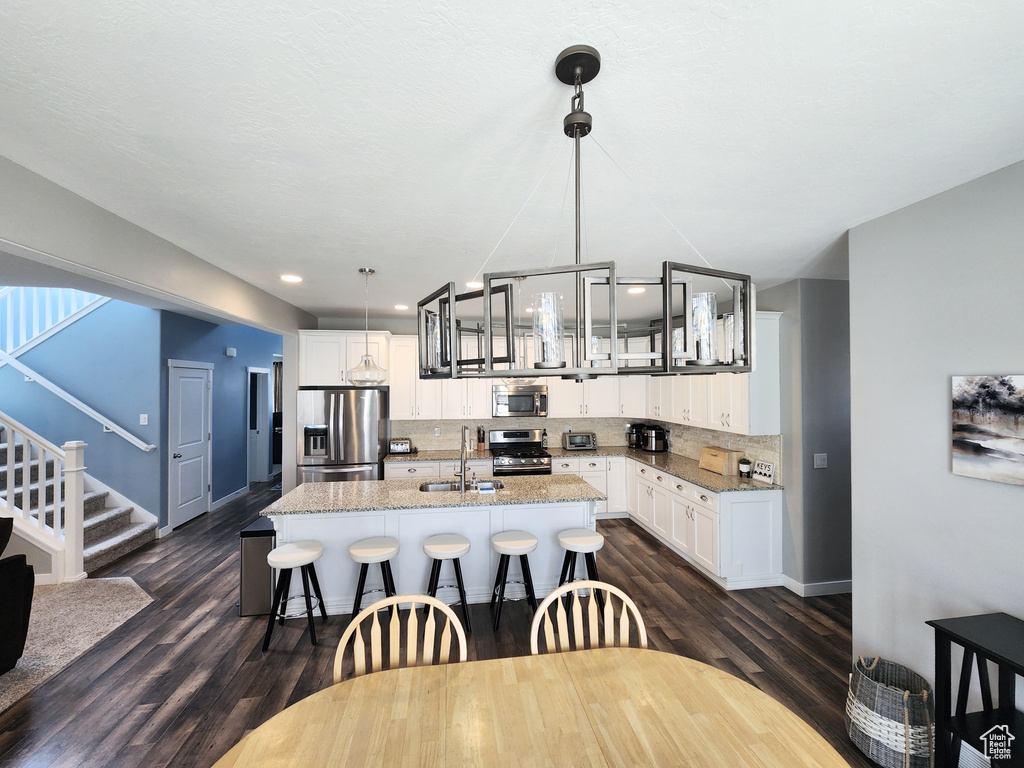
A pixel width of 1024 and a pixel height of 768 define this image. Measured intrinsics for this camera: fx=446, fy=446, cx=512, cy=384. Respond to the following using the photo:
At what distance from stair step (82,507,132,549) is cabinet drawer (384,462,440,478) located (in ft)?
9.16

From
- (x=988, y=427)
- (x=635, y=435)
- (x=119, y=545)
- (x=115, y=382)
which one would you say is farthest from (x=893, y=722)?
(x=115, y=382)

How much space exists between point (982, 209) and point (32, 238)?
13.1 ft

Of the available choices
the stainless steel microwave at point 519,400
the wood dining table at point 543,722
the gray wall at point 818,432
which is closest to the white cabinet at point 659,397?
the stainless steel microwave at point 519,400

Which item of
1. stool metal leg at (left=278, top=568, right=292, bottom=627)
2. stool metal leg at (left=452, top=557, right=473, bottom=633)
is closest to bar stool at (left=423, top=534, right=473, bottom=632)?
stool metal leg at (left=452, top=557, right=473, bottom=633)

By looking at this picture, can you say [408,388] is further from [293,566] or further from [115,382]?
[115,382]

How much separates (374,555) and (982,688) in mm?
3064

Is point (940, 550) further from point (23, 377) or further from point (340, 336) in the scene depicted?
point (23, 377)

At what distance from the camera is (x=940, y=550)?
2.07m

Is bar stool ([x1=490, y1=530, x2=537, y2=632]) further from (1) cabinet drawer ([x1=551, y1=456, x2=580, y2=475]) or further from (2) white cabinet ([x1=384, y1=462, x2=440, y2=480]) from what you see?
(1) cabinet drawer ([x1=551, y1=456, x2=580, y2=475])

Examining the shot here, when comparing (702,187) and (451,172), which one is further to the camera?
(702,187)

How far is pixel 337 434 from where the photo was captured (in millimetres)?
4930

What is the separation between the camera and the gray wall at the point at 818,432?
3604 mm

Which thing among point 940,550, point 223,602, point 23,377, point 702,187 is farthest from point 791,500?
point 23,377

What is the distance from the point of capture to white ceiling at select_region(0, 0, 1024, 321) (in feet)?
3.55
